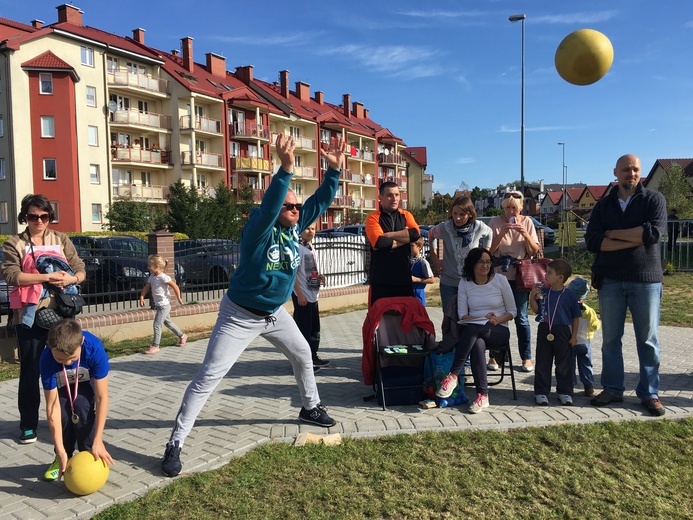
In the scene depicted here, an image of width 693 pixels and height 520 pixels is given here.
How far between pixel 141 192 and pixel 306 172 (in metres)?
18.4

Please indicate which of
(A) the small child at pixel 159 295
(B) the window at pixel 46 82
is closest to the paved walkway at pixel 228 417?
(A) the small child at pixel 159 295

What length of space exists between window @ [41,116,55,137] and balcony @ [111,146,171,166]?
3874mm

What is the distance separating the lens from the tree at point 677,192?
136ft

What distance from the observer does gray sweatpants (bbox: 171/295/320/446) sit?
4.03m

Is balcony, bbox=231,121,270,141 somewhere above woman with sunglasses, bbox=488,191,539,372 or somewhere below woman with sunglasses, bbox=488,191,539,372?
above

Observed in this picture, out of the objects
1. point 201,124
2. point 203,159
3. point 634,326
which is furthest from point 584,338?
point 201,124

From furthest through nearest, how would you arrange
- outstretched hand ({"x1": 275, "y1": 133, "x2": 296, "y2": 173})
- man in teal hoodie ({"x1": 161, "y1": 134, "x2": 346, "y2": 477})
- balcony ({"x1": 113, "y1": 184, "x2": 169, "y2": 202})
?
balcony ({"x1": 113, "y1": 184, "x2": 169, "y2": 202})
man in teal hoodie ({"x1": 161, "y1": 134, "x2": 346, "y2": 477})
outstretched hand ({"x1": 275, "y1": 133, "x2": 296, "y2": 173})

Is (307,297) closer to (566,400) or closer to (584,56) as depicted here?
(566,400)

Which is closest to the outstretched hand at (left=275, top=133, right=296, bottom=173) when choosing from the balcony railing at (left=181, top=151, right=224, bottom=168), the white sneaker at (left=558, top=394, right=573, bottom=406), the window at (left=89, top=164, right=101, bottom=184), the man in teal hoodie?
the man in teal hoodie

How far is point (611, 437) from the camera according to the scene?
435cm

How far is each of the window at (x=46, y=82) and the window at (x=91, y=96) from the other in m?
2.29

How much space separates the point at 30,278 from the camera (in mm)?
4355

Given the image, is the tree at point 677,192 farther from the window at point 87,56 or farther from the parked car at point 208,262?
the window at point 87,56

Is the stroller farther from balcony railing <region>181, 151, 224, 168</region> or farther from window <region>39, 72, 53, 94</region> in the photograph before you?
balcony railing <region>181, 151, 224, 168</region>
